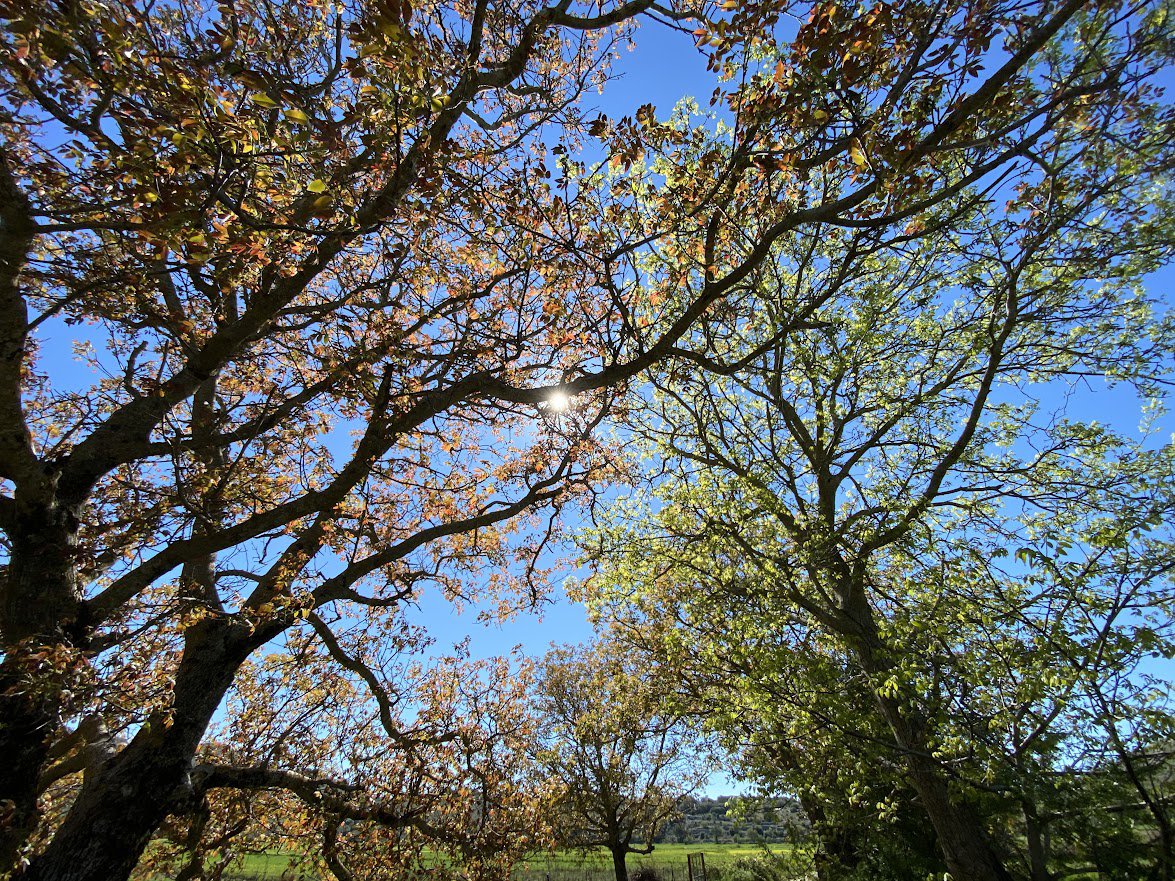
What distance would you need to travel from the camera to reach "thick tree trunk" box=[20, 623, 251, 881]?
4527 millimetres

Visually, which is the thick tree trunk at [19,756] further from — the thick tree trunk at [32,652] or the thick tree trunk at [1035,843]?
the thick tree trunk at [1035,843]

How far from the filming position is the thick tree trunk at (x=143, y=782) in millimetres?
4527

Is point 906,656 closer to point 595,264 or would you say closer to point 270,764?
point 595,264

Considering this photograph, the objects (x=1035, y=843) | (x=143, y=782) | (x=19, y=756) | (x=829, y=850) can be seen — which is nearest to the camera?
(x=19, y=756)

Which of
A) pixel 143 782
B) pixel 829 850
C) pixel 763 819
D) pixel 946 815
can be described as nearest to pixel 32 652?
pixel 143 782

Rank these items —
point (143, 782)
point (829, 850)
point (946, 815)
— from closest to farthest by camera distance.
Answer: point (143, 782) < point (946, 815) < point (829, 850)

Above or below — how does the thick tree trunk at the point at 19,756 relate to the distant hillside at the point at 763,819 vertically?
above

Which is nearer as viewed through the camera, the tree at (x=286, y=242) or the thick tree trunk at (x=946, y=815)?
the tree at (x=286, y=242)

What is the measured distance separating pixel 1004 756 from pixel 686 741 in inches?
583

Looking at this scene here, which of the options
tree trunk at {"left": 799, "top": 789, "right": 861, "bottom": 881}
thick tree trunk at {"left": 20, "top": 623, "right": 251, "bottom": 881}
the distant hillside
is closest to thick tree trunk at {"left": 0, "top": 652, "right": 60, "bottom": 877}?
thick tree trunk at {"left": 20, "top": 623, "right": 251, "bottom": 881}

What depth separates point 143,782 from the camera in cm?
500

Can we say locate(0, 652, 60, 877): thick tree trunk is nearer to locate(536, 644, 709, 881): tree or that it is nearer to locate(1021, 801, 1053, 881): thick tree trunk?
locate(1021, 801, 1053, 881): thick tree trunk

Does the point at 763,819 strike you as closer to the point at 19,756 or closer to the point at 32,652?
the point at 19,756

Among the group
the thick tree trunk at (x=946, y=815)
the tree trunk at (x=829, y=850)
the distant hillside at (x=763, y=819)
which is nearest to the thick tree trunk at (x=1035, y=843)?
the thick tree trunk at (x=946, y=815)
